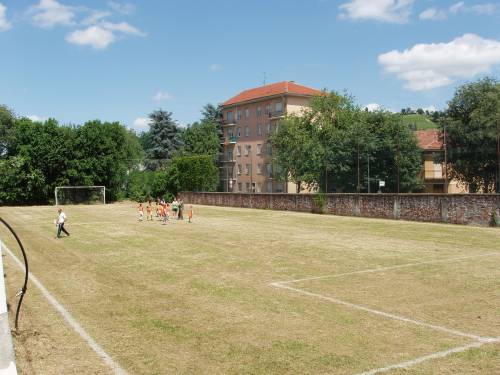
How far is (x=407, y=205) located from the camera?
103 ft

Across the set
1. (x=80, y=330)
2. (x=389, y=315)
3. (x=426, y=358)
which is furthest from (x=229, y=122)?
(x=426, y=358)

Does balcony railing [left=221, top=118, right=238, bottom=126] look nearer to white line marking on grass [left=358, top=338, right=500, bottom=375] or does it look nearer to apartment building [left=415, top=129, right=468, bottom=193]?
apartment building [left=415, top=129, right=468, bottom=193]

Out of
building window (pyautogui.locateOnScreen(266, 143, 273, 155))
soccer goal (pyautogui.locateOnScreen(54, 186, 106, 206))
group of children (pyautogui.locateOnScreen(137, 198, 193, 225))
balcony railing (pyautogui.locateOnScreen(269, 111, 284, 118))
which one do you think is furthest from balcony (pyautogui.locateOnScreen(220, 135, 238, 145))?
group of children (pyautogui.locateOnScreen(137, 198, 193, 225))

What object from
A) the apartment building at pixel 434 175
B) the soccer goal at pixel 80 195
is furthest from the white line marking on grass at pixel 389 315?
the soccer goal at pixel 80 195

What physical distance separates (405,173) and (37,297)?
26949 mm

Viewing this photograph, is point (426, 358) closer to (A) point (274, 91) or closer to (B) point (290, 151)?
(B) point (290, 151)

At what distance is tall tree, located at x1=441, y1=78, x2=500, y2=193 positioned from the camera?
3828 cm

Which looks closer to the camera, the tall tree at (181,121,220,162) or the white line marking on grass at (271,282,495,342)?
the white line marking on grass at (271,282,495,342)

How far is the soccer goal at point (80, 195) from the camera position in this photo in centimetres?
6082

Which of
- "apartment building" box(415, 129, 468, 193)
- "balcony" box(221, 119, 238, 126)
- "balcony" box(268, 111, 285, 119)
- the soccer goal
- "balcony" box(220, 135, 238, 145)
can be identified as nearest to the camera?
"apartment building" box(415, 129, 468, 193)

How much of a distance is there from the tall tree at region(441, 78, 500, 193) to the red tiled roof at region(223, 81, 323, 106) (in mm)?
28452

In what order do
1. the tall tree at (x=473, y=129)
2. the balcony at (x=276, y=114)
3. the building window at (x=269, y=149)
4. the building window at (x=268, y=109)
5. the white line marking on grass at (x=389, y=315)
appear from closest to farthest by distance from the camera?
1. the white line marking on grass at (x=389, y=315)
2. the tall tree at (x=473, y=129)
3. the balcony at (x=276, y=114)
4. the building window at (x=269, y=149)
5. the building window at (x=268, y=109)

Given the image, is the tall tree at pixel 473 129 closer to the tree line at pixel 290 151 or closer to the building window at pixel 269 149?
the tree line at pixel 290 151

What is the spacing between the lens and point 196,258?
17297 millimetres
